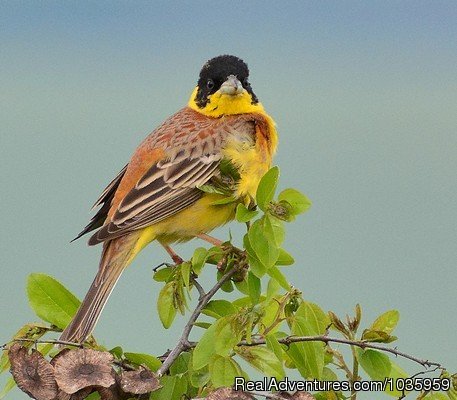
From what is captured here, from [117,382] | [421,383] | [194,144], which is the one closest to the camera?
[117,382]

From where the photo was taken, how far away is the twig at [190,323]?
388 cm

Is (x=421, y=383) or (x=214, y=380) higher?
(x=421, y=383)

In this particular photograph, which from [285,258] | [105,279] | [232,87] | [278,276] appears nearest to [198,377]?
[278,276]

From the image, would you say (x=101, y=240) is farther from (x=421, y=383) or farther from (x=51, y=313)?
(x=421, y=383)

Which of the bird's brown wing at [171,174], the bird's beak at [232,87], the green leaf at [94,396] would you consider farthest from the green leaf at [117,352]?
the bird's beak at [232,87]

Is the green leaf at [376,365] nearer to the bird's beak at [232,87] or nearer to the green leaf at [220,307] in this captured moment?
the green leaf at [220,307]

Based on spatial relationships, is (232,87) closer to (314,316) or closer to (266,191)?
(266,191)

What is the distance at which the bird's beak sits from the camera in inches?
250

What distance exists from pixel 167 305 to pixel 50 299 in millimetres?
552

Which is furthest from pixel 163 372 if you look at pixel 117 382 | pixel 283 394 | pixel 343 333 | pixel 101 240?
pixel 101 240

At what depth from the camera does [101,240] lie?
17.4ft

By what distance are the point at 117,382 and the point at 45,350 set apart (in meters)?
0.66

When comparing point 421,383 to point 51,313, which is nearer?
point 421,383

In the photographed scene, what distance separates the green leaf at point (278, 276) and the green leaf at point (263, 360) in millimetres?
368
